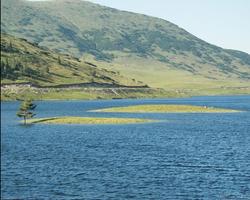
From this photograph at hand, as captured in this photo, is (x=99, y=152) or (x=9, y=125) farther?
(x=9, y=125)

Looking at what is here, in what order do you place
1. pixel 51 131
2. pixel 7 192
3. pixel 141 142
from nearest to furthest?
pixel 7 192, pixel 141 142, pixel 51 131

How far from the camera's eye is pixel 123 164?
105438 millimetres

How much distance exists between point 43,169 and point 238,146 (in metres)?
64.2

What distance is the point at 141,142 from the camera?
148 m

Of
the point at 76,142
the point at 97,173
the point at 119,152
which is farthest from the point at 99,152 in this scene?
the point at 97,173

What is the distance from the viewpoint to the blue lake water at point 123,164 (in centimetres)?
7806

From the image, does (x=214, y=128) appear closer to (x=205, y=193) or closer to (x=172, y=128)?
(x=172, y=128)

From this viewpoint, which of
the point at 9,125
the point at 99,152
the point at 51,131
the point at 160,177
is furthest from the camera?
the point at 9,125

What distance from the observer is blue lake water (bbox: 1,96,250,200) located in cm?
7806

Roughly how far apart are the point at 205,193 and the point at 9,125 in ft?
414

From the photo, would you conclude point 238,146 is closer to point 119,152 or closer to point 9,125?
point 119,152

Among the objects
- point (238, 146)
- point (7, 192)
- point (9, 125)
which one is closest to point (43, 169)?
point (7, 192)

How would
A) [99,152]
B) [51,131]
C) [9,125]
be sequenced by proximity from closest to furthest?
1. [99,152]
2. [51,131]
3. [9,125]

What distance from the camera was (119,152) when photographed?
125062mm
